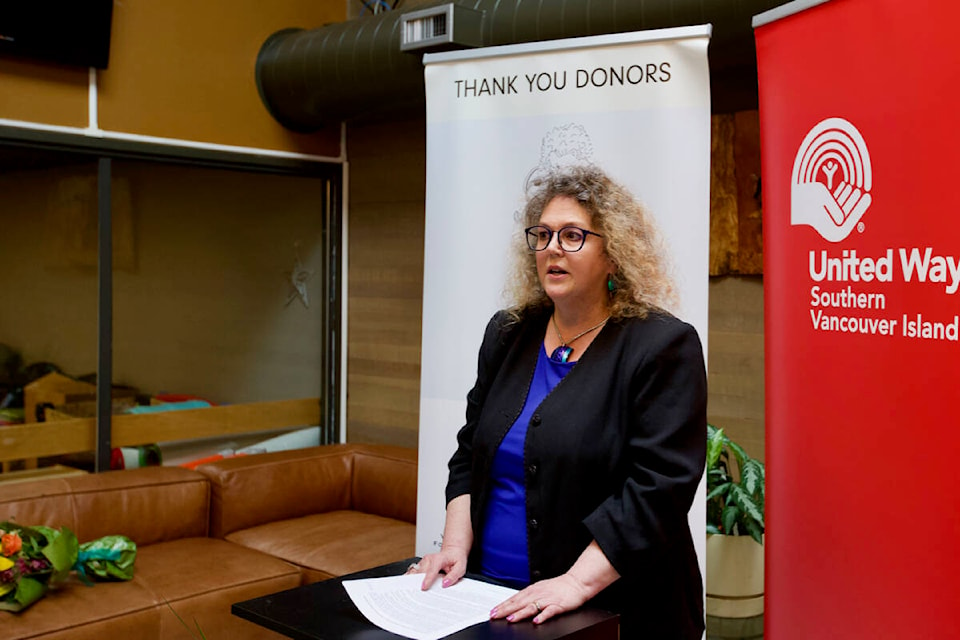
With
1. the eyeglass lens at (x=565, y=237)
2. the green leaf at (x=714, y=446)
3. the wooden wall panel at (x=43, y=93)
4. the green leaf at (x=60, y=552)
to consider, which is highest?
the wooden wall panel at (x=43, y=93)

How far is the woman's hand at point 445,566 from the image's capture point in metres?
1.80

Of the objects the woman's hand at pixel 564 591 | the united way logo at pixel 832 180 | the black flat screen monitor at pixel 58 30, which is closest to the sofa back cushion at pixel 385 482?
the black flat screen monitor at pixel 58 30

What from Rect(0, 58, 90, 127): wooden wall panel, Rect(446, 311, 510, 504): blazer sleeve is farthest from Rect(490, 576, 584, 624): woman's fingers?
Rect(0, 58, 90, 127): wooden wall panel

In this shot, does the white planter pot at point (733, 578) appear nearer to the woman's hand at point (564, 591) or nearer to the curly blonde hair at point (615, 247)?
the curly blonde hair at point (615, 247)

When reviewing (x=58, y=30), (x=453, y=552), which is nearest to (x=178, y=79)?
(x=58, y=30)

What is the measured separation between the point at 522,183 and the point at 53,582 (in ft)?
6.67

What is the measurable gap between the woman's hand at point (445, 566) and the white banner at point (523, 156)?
0.69m

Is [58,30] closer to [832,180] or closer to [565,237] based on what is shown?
[565,237]

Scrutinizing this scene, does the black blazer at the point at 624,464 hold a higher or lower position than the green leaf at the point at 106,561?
higher

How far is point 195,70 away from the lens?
451 centimetres

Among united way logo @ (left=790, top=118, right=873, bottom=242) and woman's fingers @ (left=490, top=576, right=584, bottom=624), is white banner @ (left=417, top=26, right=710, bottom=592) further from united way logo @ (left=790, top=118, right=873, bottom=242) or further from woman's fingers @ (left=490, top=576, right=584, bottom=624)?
woman's fingers @ (left=490, top=576, right=584, bottom=624)

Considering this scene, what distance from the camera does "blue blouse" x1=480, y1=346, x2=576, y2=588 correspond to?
1871 mm

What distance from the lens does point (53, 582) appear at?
3.11m

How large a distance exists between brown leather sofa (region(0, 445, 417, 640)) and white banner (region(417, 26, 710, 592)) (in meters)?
0.98
